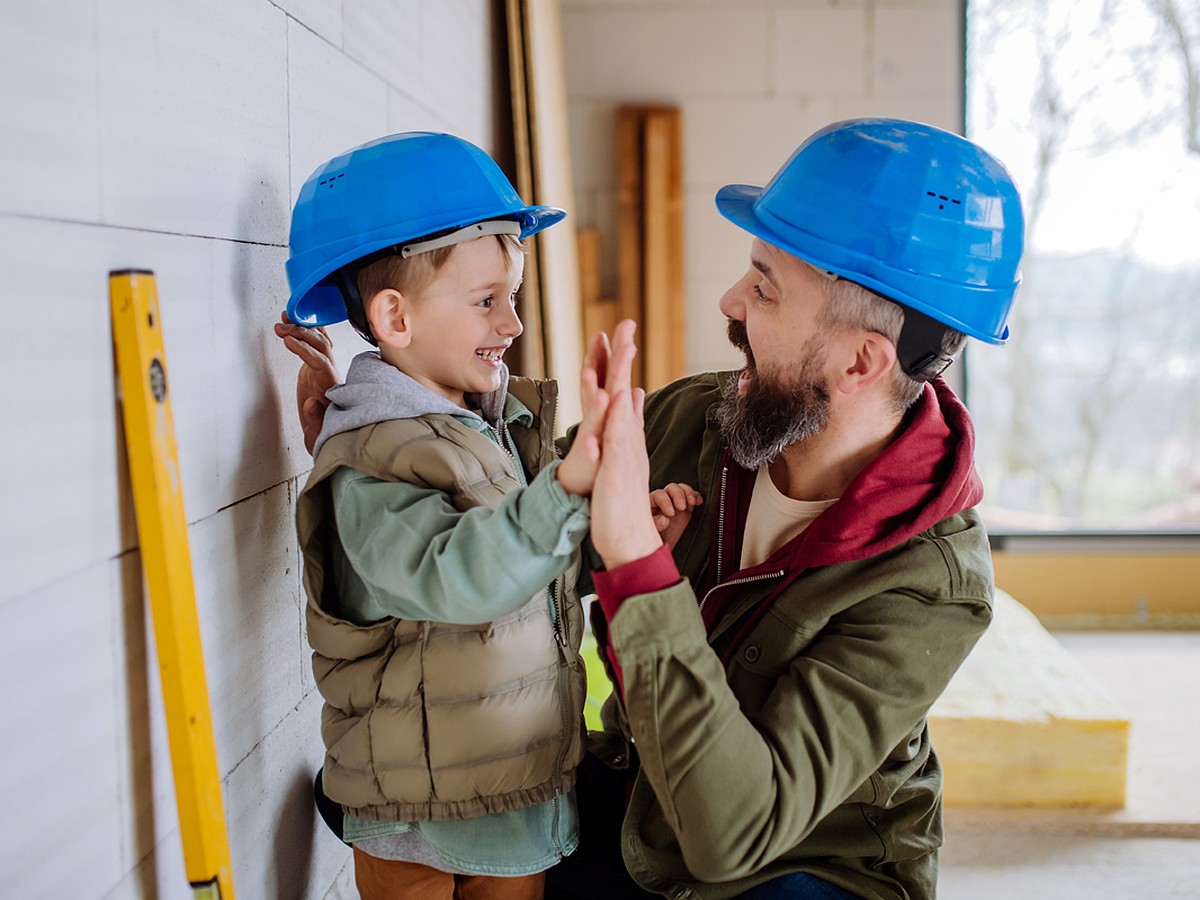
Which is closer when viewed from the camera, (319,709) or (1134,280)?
(319,709)

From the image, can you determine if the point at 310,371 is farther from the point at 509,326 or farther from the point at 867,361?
the point at 867,361

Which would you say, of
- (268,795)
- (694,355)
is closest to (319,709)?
(268,795)

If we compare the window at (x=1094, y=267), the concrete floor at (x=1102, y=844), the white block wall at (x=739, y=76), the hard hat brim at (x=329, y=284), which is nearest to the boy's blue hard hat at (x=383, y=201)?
the hard hat brim at (x=329, y=284)

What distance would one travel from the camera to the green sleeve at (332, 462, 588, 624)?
3.77 ft

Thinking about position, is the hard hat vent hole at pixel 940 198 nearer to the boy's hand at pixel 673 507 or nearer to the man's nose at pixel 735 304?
the man's nose at pixel 735 304

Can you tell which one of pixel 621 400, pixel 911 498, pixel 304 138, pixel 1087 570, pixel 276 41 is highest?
pixel 276 41

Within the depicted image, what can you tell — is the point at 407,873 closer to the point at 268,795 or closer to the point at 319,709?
the point at 268,795

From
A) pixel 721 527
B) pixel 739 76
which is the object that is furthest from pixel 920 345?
pixel 739 76

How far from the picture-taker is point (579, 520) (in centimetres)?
117

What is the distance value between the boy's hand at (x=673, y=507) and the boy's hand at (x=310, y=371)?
542 mm

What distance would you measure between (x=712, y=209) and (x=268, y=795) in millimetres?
3605

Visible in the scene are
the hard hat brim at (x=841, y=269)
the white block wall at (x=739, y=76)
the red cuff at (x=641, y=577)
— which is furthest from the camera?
the white block wall at (x=739, y=76)

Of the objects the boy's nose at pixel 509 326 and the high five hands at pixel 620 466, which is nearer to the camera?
the high five hands at pixel 620 466

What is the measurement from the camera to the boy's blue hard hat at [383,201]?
1.35 m
